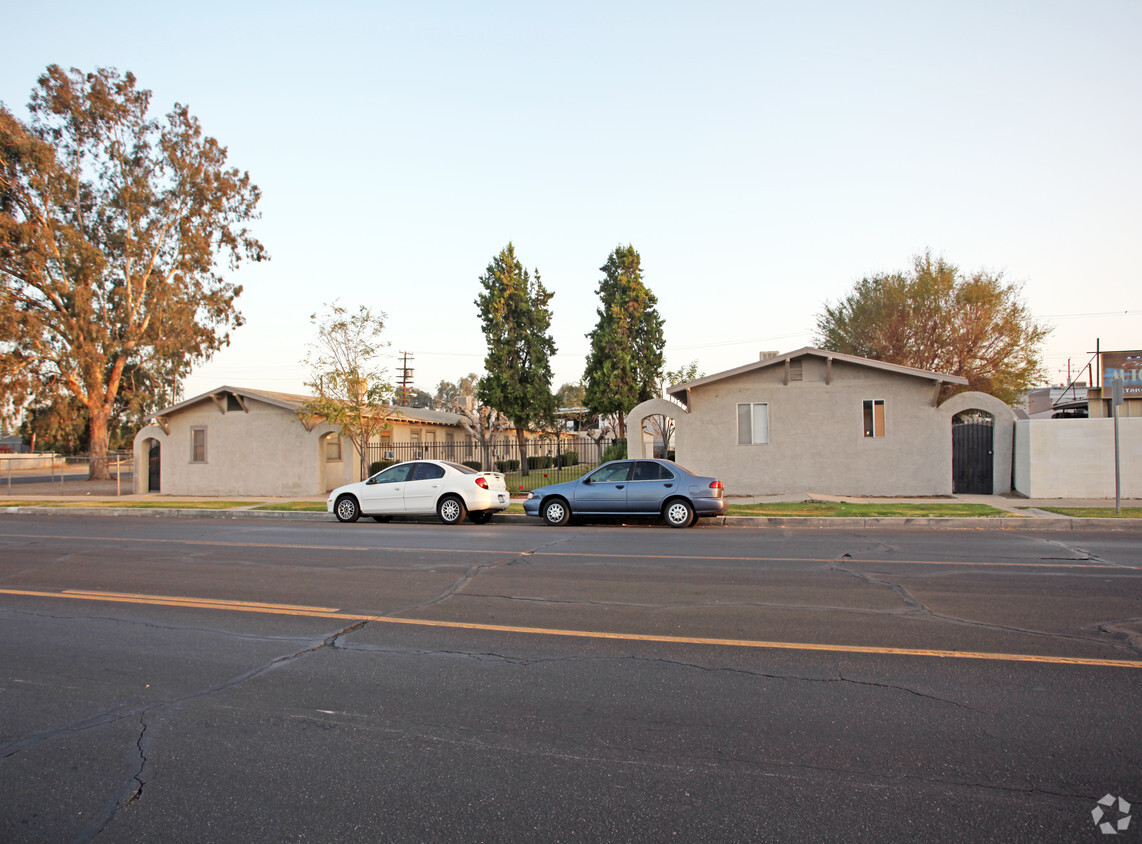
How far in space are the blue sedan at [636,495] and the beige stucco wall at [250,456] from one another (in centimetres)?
1217

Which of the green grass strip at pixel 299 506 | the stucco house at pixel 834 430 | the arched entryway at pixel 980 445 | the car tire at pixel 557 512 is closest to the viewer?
the car tire at pixel 557 512

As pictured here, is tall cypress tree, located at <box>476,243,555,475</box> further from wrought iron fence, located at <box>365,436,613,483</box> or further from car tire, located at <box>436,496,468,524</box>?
car tire, located at <box>436,496,468,524</box>

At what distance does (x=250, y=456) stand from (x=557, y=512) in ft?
51.5

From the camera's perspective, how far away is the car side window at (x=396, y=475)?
18.0 m

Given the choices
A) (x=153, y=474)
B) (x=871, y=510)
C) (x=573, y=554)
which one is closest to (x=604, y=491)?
(x=573, y=554)

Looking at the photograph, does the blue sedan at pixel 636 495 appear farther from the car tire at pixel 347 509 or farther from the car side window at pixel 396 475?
the car tire at pixel 347 509

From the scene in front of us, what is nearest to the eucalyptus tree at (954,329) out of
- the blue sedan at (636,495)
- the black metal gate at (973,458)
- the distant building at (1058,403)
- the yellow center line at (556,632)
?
the distant building at (1058,403)

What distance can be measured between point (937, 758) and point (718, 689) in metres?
1.45

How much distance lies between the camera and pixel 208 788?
147 inches

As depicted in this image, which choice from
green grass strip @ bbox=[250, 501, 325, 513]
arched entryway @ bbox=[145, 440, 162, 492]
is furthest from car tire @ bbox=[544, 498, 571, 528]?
arched entryway @ bbox=[145, 440, 162, 492]

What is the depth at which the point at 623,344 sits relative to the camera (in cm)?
3450

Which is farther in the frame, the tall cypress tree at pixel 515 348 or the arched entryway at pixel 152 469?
the tall cypress tree at pixel 515 348

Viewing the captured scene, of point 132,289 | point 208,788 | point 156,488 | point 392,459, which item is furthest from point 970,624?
point 132,289

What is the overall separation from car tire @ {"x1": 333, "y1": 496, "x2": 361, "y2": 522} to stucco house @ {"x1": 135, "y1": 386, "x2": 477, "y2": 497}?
8007 mm
